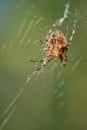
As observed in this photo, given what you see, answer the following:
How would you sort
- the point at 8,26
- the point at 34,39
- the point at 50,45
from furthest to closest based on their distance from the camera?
the point at 8,26 → the point at 34,39 → the point at 50,45

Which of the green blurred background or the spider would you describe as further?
the green blurred background

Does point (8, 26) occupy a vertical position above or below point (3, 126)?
above

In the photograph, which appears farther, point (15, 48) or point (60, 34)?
point (15, 48)

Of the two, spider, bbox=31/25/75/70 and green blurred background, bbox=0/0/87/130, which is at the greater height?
green blurred background, bbox=0/0/87/130

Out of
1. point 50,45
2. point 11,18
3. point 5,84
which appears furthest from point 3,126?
point 50,45

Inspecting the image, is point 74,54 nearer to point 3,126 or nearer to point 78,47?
point 78,47

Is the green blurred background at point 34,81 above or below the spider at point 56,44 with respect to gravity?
above

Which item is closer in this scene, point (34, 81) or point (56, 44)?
point (56, 44)

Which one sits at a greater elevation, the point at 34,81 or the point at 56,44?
the point at 34,81
